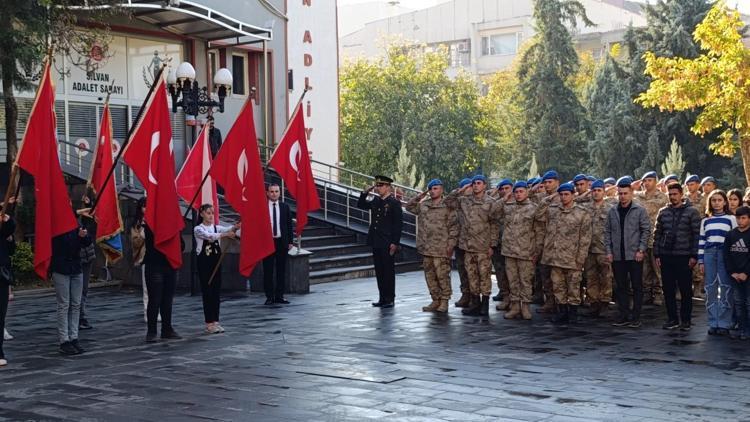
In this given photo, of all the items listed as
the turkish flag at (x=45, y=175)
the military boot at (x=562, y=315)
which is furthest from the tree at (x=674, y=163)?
the turkish flag at (x=45, y=175)

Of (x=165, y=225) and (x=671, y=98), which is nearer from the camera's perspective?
(x=165, y=225)

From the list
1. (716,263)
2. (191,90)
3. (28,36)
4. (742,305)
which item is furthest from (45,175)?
(191,90)

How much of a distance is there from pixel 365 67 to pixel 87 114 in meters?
33.0

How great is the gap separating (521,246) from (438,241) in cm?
137

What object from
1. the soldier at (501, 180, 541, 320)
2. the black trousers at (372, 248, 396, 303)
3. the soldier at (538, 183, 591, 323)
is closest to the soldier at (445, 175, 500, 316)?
the soldier at (501, 180, 541, 320)

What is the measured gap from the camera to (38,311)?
16.0 metres

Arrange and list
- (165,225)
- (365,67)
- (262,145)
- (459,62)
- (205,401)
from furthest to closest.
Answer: (459,62), (365,67), (262,145), (165,225), (205,401)

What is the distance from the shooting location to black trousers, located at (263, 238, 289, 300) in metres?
16.4

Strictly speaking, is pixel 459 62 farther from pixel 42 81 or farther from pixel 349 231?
pixel 42 81

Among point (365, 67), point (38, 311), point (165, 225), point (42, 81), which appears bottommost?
point (38, 311)

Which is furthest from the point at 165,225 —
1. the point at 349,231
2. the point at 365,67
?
the point at 365,67

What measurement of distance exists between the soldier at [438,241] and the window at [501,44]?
59086 millimetres

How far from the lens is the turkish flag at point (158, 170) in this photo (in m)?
11.9

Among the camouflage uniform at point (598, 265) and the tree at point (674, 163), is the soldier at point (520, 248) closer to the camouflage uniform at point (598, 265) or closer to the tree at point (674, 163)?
the camouflage uniform at point (598, 265)
